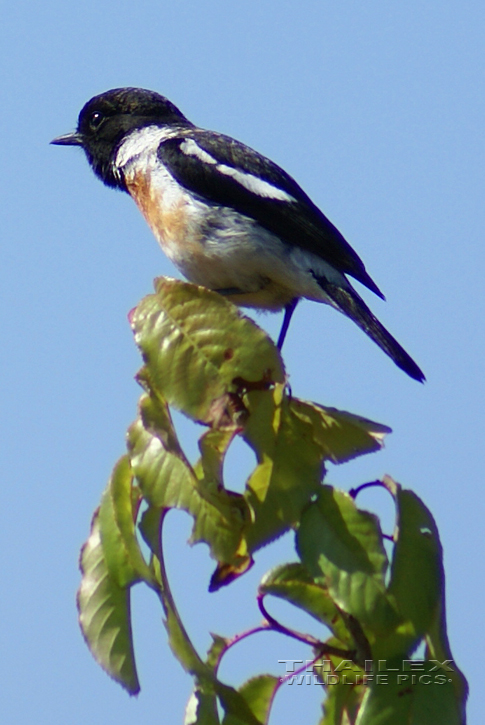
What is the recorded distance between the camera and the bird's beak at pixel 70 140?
6277 mm

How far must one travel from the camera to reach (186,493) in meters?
2.44

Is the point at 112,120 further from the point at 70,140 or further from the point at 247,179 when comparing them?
the point at 247,179

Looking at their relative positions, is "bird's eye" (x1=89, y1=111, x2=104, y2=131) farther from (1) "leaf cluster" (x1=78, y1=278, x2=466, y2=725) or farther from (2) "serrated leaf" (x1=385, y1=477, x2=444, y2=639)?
(2) "serrated leaf" (x1=385, y1=477, x2=444, y2=639)

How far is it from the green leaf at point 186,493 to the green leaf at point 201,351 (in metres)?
0.10

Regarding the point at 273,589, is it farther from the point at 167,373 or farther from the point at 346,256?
the point at 346,256

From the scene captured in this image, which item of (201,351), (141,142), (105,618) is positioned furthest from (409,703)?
(141,142)

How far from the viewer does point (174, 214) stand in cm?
506

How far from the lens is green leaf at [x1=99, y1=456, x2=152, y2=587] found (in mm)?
2452

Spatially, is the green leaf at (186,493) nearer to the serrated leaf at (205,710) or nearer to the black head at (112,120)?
the serrated leaf at (205,710)

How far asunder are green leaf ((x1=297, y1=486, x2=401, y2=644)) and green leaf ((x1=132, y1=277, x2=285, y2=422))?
351mm

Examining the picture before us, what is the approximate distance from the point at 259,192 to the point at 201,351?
2.64m

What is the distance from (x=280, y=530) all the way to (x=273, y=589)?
14 centimetres

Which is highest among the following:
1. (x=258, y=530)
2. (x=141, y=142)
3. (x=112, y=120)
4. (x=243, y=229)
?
(x=112, y=120)

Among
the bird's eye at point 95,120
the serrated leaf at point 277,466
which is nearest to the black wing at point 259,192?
the bird's eye at point 95,120
